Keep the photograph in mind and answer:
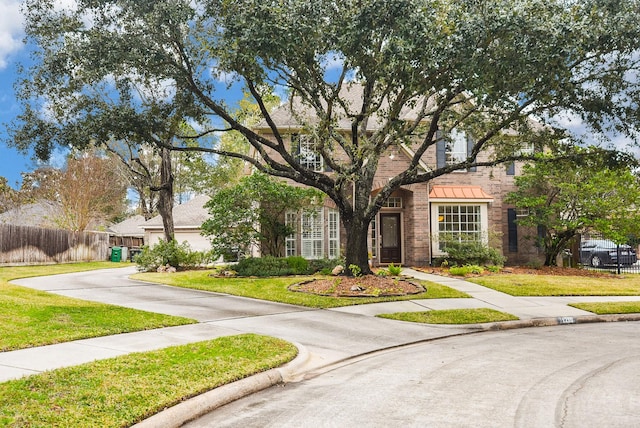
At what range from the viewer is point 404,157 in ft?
73.4

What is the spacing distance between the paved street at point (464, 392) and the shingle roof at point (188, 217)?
75.5 ft

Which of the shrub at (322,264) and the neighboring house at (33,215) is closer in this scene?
the shrub at (322,264)

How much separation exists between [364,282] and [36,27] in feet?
35.4

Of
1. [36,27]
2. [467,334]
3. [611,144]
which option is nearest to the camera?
[467,334]

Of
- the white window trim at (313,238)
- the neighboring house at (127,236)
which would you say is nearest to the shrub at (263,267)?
the white window trim at (313,238)

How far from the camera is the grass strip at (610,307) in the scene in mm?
12422

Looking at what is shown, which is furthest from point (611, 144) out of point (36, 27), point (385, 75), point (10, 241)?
point (10, 241)

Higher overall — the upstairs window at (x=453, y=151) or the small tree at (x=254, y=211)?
the upstairs window at (x=453, y=151)

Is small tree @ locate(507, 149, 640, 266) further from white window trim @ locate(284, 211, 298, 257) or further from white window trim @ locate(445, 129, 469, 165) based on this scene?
white window trim @ locate(284, 211, 298, 257)

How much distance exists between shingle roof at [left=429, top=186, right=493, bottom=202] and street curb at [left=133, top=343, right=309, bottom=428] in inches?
630

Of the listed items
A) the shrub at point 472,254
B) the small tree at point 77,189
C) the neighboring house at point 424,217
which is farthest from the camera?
the small tree at point 77,189

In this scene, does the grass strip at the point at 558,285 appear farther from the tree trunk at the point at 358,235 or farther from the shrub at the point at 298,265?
the shrub at the point at 298,265

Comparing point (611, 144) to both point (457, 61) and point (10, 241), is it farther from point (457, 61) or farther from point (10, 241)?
point (10, 241)

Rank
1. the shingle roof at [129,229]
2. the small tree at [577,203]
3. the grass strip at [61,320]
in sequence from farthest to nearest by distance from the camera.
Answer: the shingle roof at [129,229]
the small tree at [577,203]
the grass strip at [61,320]
